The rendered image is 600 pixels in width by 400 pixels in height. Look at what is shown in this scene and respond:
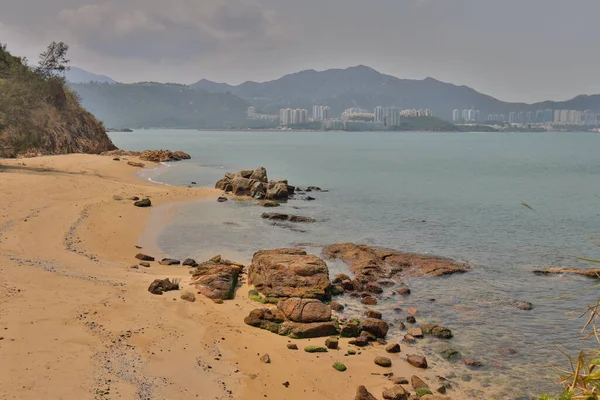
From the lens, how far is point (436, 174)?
70812mm

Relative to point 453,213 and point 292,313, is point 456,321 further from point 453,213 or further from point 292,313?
point 453,213

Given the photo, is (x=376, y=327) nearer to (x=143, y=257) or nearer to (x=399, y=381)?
(x=399, y=381)

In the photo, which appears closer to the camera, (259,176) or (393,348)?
(393,348)

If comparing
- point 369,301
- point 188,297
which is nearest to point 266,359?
point 188,297

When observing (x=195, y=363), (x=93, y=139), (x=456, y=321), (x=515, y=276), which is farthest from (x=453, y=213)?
(x=93, y=139)

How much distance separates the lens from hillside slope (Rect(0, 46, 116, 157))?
136ft

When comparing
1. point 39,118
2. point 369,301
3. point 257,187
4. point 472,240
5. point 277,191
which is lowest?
point 472,240

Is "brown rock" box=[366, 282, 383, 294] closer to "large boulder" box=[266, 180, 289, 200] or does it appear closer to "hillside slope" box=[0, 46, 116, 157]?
"large boulder" box=[266, 180, 289, 200]

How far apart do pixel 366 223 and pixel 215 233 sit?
36.6 ft

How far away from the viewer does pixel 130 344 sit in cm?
1183

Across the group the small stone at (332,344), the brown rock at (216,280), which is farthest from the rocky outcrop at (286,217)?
the small stone at (332,344)

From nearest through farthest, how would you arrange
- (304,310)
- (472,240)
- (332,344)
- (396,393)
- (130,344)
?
(396,393) → (130,344) → (332,344) → (304,310) → (472,240)

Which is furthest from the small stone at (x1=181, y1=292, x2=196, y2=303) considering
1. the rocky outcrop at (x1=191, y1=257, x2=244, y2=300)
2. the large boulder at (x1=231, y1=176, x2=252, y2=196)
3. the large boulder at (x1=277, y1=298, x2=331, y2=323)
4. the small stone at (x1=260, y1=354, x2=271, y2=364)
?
the large boulder at (x1=231, y1=176, x2=252, y2=196)

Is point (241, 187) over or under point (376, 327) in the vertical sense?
over
